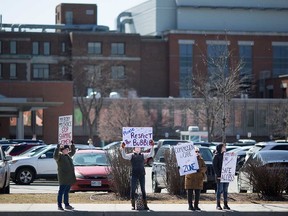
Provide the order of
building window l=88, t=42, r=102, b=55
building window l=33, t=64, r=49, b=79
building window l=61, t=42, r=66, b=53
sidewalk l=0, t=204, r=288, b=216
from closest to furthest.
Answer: sidewalk l=0, t=204, r=288, b=216 < building window l=88, t=42, r=102, b=55 < building window l=33, t=64, r=49, b=79 < building window l=61, t=42, r=66, b=53

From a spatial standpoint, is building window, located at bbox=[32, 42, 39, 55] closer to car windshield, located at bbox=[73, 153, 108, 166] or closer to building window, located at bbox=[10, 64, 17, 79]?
building window, located at bbox=[10, 64, 17, 79]

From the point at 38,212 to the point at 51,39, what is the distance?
76.8m

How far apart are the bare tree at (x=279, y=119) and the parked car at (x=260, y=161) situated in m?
46.2

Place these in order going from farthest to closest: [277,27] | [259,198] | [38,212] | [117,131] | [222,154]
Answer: [277,27] < [117,131] < [259,198] < [222,154] < [38,212]

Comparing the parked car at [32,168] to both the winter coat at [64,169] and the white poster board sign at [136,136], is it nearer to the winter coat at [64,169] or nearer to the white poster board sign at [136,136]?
the white poster board sign at [136,136]

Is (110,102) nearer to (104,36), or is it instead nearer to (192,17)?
(104,36)

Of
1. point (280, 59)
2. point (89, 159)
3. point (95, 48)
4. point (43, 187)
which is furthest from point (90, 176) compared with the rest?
point (280, 59)

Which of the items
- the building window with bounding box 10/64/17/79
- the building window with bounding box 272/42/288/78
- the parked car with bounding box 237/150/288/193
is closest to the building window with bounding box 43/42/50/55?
the building window with bounding box 10/64/17/79

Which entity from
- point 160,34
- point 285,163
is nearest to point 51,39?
point 160,34

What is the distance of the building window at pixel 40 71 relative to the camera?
305 feet

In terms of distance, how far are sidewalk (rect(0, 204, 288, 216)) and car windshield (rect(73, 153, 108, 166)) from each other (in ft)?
20.9

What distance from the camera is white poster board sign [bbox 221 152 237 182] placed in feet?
63.3

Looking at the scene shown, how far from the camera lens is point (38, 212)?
1830 centimetres

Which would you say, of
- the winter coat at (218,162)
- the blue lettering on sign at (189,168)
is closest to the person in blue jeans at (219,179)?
the winter coat at (218,162)
